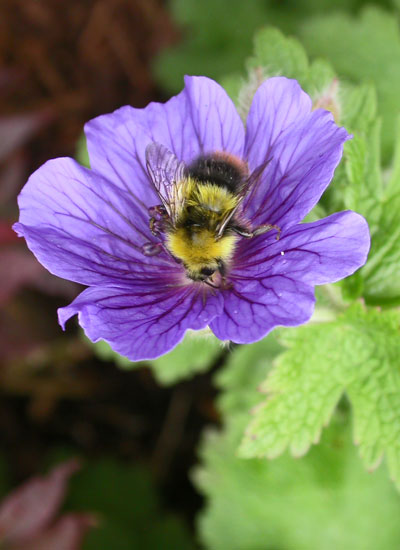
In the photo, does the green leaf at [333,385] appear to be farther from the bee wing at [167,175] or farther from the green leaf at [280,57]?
the green leaf at [280,57]

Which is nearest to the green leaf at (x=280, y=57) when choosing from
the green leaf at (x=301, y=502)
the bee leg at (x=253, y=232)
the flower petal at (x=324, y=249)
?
the bee leg at (x=253, y=232)

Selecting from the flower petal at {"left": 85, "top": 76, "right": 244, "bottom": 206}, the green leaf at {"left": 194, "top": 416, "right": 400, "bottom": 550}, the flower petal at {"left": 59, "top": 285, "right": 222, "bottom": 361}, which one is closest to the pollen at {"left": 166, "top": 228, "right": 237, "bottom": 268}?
the flower petal at {"left": 59, "top": 285, "right": 222, "bottom": 361}

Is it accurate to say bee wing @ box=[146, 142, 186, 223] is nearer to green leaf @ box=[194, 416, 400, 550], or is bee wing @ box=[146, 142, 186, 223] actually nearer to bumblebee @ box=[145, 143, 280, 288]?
bumblebee @ box=[145, 143, 280, 288]

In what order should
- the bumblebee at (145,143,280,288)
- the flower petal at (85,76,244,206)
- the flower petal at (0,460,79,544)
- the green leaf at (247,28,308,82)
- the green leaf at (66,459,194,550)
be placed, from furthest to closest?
the green leaf at (66,459,194,550)
the flower petal at (0,460,79,544)
the green leaf at (247,28,308,82)
the flower petal at (85,76,244,206)
the bumblebee at (145,143,280,288)

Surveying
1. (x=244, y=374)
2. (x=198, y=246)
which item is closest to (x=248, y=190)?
(x=198, y=246)

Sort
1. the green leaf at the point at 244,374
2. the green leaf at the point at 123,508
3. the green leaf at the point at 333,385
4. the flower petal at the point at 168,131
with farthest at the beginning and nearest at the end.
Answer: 1. the green leaf at the point at 123,508
2. the green leaf at the point at 244,374
3. the green leaf at the point at 333,385
4. the flower petal at the point at 168,131

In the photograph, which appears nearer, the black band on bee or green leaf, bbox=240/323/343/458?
the black band on bee

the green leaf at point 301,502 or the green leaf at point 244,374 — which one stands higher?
the green leaf at point 244,374
